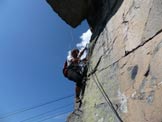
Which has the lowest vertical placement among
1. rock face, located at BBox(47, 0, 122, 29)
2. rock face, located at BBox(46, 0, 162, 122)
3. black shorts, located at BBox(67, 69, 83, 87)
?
rock face, located at BBox(46, 0, 162, 122)

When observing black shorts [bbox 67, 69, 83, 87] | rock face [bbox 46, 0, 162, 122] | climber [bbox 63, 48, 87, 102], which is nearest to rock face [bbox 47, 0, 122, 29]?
rock face [bbox 46, 0, 162, 122]

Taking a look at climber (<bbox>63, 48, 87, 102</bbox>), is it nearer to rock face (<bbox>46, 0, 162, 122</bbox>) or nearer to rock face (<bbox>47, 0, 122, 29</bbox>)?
rock face (<bbox>46, 0, 162, 122</bbox>)

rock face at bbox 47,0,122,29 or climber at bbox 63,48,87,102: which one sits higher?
rock face at bbox 47,0,122,29

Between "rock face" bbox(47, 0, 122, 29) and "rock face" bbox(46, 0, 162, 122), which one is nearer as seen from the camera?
"rock face" bbox(46, 0, 162, 122)

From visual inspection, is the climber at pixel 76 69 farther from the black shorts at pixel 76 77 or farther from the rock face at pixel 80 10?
the rock face at pixel 80 10

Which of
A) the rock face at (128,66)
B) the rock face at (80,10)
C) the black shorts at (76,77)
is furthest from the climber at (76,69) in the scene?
the rock face at (80,10)

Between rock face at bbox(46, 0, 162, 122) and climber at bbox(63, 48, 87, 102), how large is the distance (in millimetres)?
756

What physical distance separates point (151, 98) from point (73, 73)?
4.30 m

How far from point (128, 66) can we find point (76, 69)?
11.0 feet

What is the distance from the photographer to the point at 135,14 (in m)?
5.61

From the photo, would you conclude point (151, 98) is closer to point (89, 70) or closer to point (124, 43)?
point (124, 43)

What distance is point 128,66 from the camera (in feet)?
17.8

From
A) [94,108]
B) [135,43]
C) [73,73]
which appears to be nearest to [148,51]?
[135,43]

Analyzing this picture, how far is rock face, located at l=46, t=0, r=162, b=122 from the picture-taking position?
4520 mm
